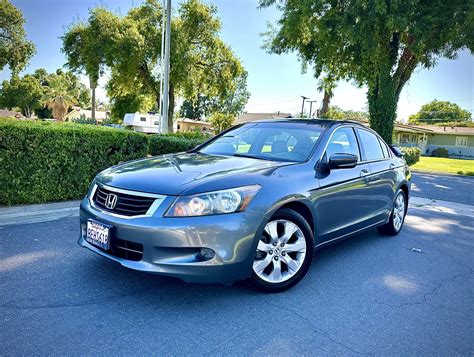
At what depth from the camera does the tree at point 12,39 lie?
32219 millimetres

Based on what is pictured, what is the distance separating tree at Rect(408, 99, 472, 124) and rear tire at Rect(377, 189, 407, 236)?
83.7m

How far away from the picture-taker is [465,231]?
20.9 feet

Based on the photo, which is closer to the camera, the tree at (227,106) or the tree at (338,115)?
the tree at (338,115)

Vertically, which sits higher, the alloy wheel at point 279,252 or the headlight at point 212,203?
the headlight at point 212,203

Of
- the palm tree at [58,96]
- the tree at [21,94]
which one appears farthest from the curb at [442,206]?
the tree at [21,94]

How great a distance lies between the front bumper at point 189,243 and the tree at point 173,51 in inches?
823

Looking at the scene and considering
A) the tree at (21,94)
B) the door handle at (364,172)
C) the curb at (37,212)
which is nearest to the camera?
the door handle at (364,172)

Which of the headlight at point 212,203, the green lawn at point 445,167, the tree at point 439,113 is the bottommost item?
the green lawn at point 445,167

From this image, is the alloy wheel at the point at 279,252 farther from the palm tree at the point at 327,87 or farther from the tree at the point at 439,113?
the tree at the point at 439,113

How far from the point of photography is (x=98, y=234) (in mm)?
3117

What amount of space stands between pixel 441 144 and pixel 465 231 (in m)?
46.2

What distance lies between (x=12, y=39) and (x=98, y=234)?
3765cm

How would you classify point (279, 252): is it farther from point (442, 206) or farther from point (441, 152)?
point (441, 152)

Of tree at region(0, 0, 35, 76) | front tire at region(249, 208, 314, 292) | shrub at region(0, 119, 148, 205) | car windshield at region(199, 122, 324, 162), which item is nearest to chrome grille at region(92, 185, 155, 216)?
front tire at region(249, 208, 314, 292)
